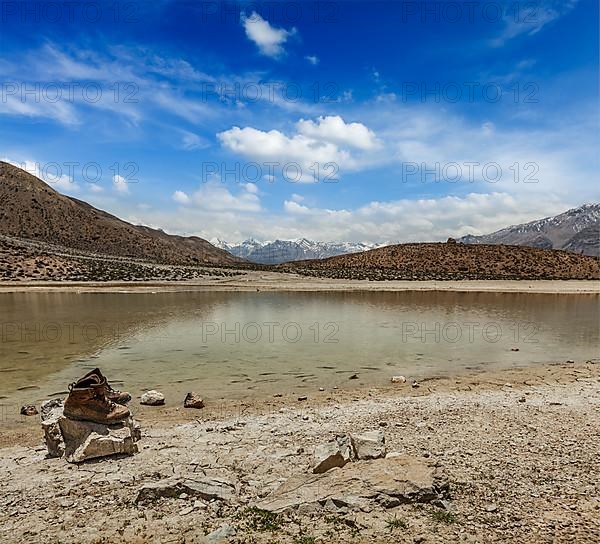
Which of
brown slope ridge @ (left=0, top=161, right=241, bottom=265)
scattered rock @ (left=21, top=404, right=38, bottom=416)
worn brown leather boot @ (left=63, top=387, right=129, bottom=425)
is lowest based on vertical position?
scattered rock @ (left=21, top=404, right=38, bottom=416)

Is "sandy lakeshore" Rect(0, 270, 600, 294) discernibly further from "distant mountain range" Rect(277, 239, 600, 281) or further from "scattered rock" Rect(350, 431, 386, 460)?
"scattered rock" Rect(350, 431, 386, 460)

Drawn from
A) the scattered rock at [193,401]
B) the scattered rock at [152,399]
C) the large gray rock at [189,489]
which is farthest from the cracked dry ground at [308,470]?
the scattered rock at [193,401]

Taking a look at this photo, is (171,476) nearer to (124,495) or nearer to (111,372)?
(124,495)

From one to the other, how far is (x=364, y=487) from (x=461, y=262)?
3515 inches

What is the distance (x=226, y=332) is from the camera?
2328 centimetres

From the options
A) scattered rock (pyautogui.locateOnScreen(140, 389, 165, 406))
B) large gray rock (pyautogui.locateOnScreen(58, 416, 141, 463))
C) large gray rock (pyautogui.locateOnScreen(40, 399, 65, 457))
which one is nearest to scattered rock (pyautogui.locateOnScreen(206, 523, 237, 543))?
large gray rock (pyautogui.locateOnScreen(58, 416, 141, 463))

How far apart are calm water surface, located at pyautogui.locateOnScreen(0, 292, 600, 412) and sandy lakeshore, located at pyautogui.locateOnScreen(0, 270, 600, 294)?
38.8ft

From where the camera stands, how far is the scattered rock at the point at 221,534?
5.74 metres

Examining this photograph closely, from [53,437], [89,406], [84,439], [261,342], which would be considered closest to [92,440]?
[84,439]

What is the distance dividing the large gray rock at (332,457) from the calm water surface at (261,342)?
5701 mm

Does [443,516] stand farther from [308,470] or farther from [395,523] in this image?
[308,470]

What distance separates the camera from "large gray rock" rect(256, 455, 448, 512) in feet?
20.5

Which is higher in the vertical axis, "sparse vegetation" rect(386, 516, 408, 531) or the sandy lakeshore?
the sandy lakeshore

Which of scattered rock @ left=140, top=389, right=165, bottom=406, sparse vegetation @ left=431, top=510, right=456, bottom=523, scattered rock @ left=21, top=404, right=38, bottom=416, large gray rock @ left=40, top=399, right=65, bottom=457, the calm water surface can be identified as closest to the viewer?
sparse vegetation @ left=431, top=510, right=456, bottom=523
